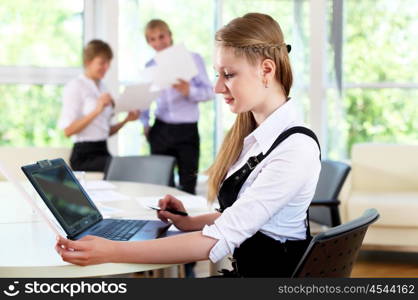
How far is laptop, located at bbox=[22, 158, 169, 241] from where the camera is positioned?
185 centimetres

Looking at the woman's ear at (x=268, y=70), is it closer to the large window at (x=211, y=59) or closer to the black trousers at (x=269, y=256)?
the black trousers at (x=269, y=256)

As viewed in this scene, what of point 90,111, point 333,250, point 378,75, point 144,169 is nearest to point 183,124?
point 90,111

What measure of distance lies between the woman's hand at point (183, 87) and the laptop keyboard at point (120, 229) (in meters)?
2.90

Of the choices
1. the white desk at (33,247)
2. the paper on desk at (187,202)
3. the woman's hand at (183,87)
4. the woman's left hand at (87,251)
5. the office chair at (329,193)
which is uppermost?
the woman's hand at (183,87)

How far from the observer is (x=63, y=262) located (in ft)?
5.64

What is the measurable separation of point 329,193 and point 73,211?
1.94 meters

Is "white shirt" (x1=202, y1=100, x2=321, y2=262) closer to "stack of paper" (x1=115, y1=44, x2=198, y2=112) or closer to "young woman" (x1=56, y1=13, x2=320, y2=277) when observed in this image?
"young woman" (x1=56, y1=13, x2=320, y2=277)

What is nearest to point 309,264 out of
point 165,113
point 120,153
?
point 165,113

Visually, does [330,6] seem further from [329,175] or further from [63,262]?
[63,262]

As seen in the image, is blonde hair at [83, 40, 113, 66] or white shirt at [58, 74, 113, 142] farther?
white shirt at [58, 74, 113, 142]

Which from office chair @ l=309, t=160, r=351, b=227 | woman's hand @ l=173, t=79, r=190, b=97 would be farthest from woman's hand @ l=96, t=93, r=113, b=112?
office chair @ l=309, t=160, r=351, b=227

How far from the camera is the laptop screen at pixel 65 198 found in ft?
6.07

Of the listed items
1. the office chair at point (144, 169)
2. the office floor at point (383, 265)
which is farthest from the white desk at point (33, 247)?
the office floor at point (383, 265)

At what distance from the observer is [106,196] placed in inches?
117
